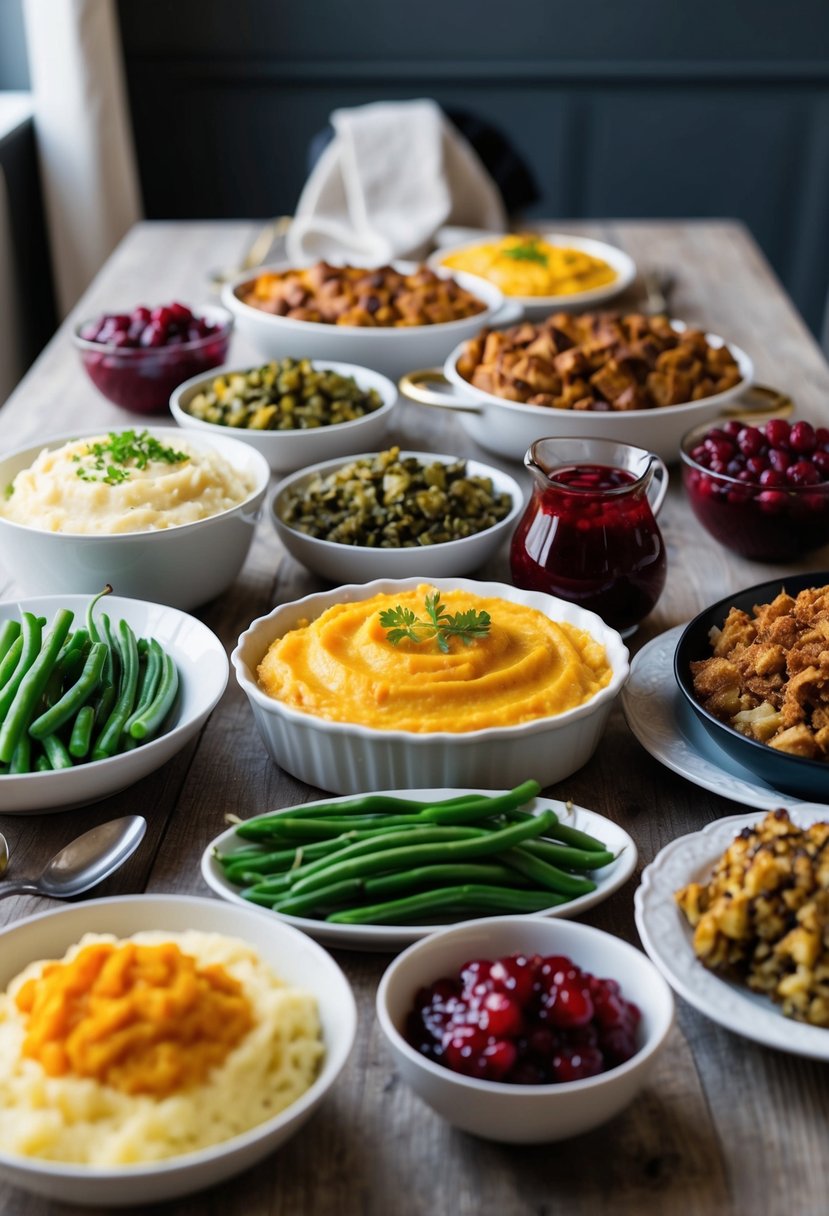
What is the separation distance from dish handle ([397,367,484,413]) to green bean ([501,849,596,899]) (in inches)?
65.1

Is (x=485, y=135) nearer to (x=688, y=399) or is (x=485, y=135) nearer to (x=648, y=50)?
(x=648, y=50)

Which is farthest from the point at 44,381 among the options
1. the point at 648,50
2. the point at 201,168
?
the point at 648,50

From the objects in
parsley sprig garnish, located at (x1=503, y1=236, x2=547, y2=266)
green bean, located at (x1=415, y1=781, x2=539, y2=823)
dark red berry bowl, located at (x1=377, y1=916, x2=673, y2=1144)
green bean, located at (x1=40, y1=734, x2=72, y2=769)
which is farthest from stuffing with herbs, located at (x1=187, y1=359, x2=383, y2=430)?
dark red berry bowl, located at (x1=377, y1=916, x2=673, y2=1144)

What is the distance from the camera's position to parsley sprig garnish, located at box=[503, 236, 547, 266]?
169 inches

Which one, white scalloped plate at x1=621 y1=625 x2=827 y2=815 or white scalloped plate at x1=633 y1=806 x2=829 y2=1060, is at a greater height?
white scalloped plate at x1=633 y1=806 x2=829 y2=1060

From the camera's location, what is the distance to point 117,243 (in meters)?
6.65

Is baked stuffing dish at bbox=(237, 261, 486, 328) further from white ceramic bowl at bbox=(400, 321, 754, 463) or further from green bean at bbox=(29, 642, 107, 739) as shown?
green bean at bbox=(29, 642, 107, 739)

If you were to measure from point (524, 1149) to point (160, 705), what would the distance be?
3.13ft

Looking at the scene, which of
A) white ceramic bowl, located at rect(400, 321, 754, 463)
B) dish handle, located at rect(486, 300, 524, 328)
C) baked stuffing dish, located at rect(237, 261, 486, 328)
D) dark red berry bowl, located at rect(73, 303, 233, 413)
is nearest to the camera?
white ceramic bowl, located at rect(400, 321, 754, 463)

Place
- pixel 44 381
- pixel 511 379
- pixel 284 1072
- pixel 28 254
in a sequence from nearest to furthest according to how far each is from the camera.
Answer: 1. pixel 284 1072
2. pixel 511 379
3. pixel 44 381
4. pixel 28 254

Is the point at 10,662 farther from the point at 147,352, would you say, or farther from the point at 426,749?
the point at 147,352

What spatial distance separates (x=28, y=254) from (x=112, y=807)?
5249 millimetres

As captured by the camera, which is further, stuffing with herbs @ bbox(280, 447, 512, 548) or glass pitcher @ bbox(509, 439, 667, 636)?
stuffing with herbs @ bbox(280, 447, 512, 548)

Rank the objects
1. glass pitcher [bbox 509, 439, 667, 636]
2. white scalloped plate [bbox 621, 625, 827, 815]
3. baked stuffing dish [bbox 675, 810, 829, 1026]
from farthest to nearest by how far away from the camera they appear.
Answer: glass pitcher [bbox 509, 439, 667, 636]
white scalloped plate [bbox 621, 625, 827, 815]
baked stuffing dish [bbox 675, 810, 829, 1026]
